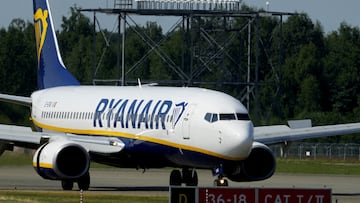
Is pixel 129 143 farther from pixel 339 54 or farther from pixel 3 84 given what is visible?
pixel 339 54

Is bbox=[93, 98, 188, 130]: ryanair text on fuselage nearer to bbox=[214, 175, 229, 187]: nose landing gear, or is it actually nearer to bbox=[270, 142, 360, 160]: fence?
bbox=[214, 175, 229, 187]: nose landing gear

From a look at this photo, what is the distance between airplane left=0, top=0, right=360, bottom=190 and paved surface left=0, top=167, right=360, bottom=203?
1123 mm

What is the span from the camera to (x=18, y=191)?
4419 centimetres

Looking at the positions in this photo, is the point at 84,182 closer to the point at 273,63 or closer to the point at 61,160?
the point at 61,160

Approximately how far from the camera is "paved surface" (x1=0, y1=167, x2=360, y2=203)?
1871 inches

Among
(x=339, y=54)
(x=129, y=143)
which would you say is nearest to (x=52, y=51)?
(x=129, y=143)

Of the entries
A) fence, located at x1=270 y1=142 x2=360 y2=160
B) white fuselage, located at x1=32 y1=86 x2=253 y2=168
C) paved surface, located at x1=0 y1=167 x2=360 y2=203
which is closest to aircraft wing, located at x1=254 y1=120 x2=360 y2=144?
paved surface, located at x1=0 y1=167 x2=360 y2=203

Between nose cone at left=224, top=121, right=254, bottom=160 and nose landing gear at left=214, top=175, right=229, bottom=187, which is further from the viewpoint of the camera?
nose landing gear at left=214, top=175, right=229, bottom=187

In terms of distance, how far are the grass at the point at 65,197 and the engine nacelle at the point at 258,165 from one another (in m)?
4.06

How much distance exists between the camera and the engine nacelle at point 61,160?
44.8 metres

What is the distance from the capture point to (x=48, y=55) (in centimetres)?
5716

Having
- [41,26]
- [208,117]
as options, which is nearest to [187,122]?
[208,117]

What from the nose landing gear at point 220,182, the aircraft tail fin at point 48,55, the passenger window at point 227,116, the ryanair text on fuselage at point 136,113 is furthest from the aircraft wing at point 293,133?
the aircraft tail fin at point 48,55

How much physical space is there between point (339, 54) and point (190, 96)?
7927cm
